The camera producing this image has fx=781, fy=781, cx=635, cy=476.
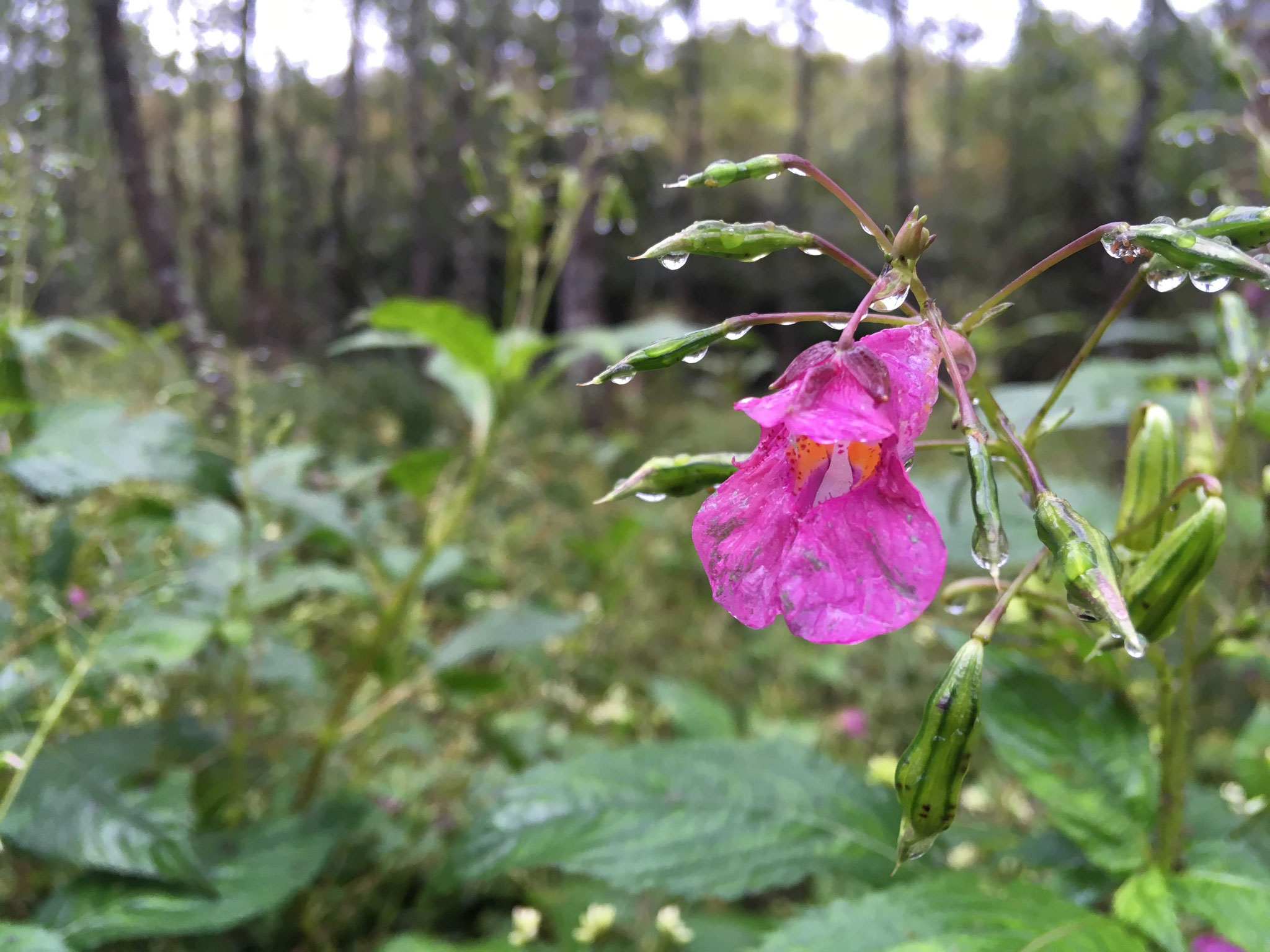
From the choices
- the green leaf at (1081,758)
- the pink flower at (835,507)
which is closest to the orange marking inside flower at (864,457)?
the pink flower at (835,507)

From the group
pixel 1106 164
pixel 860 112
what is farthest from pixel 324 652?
pixel 860 112

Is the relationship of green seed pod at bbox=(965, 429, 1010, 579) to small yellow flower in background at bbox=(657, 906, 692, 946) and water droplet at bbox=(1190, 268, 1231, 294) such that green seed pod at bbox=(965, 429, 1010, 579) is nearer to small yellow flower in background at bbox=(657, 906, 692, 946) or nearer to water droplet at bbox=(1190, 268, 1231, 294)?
water droplet at bbox=(1190, 268, 1231, 294)

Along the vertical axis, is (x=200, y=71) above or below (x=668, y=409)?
above

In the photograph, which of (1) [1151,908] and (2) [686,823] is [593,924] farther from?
(1) [1151,908]

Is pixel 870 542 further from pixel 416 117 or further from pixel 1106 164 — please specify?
pixel 1106 164

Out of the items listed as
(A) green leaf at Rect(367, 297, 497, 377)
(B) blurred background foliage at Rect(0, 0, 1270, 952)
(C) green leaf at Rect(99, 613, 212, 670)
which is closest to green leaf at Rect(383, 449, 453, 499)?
(B) blurred background foliage at Rect(0, 0, 1270, 952)
